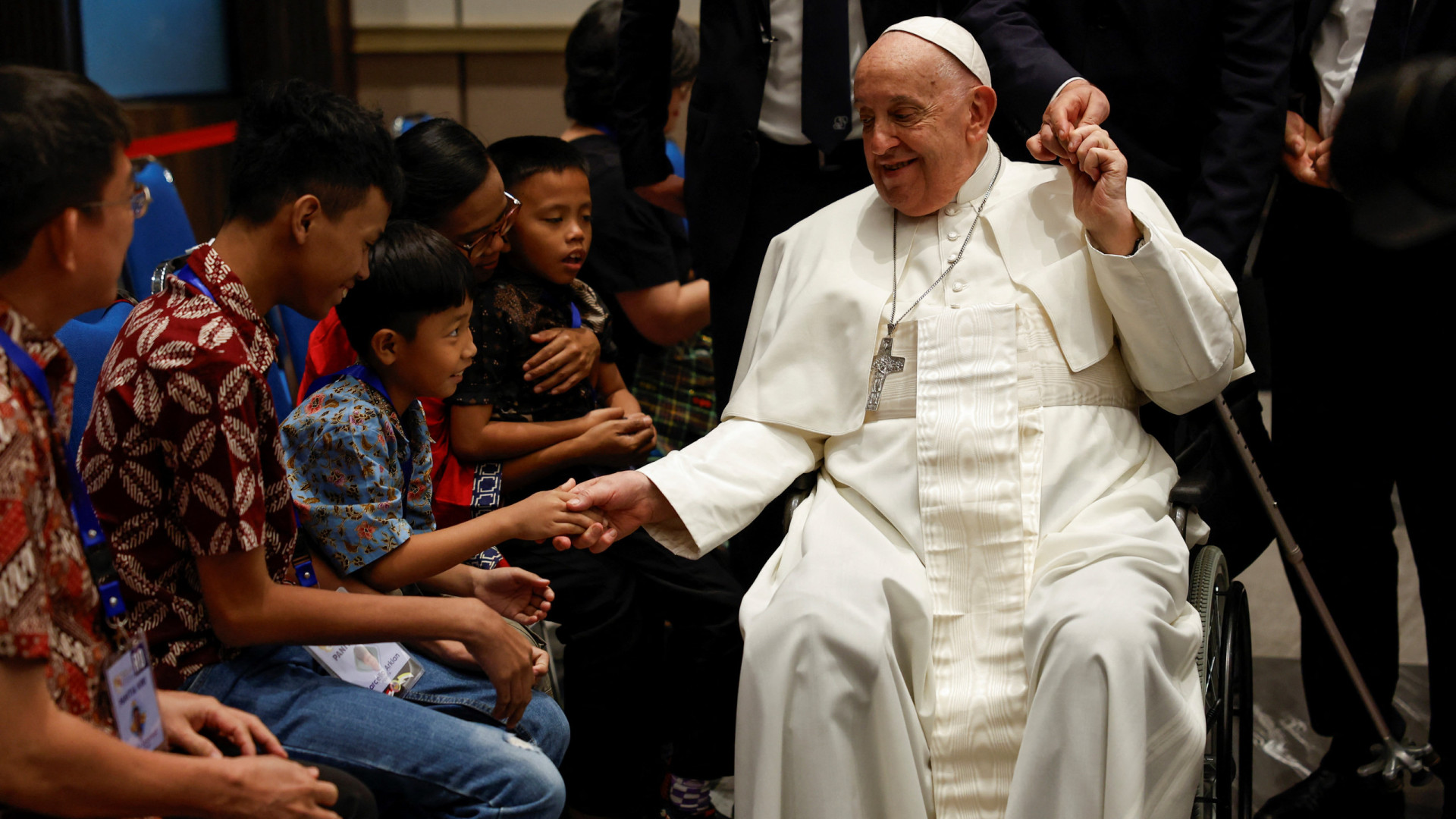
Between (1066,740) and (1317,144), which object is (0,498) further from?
(1317,144)

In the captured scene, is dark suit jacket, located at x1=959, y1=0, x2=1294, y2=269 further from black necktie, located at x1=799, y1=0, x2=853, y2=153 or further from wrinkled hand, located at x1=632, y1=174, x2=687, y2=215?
wrinkled hand, located at x1=632, y1=174, x2=687, y2=215

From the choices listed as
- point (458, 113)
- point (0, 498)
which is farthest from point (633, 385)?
point (458, 113)

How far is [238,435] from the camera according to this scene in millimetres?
1613

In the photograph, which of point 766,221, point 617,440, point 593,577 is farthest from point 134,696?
point 766,221

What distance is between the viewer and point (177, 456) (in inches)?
62.6

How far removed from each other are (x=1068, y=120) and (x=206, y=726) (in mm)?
1786

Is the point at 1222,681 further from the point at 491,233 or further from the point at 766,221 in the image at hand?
the point at 491,233

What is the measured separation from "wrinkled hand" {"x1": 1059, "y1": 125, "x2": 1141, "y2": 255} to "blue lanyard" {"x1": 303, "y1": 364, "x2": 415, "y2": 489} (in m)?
1.27

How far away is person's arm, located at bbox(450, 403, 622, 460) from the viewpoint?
2537 millimetres

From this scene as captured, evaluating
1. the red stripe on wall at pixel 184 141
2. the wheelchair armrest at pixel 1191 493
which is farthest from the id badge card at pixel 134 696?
the red stripe on wall at pixel 184 141

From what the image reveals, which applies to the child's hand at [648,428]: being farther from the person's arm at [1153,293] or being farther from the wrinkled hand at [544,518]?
the person's arm at [1153,293]

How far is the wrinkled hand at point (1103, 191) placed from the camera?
7.34 feet

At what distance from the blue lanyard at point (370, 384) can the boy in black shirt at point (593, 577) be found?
369 mm

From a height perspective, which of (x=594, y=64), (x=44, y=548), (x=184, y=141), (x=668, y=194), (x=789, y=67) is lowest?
(x=184, y=141)
